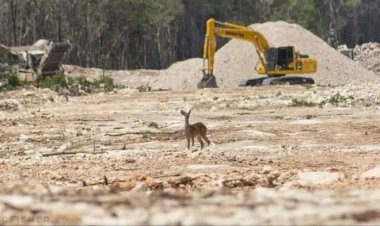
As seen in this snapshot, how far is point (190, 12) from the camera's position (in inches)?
2682

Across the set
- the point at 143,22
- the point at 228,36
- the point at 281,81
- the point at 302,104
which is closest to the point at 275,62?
the point at 281,81

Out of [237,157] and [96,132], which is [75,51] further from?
[237,157]

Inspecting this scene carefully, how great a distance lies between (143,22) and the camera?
56562mm

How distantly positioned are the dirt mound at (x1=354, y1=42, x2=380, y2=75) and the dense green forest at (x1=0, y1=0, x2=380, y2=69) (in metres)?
8.69

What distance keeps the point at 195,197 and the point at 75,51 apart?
5163 centimetres

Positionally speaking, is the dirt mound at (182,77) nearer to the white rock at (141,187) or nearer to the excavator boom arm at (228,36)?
the excavator boom arm at (228,36)

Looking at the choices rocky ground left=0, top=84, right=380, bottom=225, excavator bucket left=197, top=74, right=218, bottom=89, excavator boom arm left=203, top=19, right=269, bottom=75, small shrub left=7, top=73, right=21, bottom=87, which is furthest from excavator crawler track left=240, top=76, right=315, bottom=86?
small shrub left=7, top=73, right=21, bottom=87

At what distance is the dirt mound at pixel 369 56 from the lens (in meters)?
58.3

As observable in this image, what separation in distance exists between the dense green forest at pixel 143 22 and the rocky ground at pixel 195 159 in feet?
86.3

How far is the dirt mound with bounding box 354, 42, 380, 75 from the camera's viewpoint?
58256 mm

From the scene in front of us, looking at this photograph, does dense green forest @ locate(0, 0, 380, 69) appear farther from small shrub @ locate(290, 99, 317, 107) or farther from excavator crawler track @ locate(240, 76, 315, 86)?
small shrub @ locate(290, 99, 317, 107)

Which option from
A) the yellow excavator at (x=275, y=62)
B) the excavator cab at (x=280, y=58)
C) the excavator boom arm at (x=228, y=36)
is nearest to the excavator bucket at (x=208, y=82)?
the excavator boom arm at (x=228, y=36)

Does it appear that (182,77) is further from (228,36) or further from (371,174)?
(371,174)

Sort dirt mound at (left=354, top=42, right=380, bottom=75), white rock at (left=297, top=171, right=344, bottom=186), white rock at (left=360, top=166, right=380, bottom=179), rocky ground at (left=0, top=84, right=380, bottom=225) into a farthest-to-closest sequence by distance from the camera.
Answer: dirt mound at (left=354, top=42, right=380, bottom=75) < white rock at (left=360, top=166, right=380, bottom=179) < white rock at (left=297, top=171, right=344, bottom=186) < rocky ground at (left=0, top=84, right=380, bottom=225)
